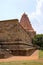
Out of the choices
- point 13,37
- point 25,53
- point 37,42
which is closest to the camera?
point 25,53

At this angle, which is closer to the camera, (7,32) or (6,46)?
(6,46)

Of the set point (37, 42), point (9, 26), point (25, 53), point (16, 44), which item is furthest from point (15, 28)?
point (37, 42)

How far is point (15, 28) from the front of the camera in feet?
56.0

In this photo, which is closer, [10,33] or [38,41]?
[10,33]

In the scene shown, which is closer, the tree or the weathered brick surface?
the weathered brick surface

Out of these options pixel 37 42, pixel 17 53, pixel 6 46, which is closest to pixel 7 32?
pixel 6 46

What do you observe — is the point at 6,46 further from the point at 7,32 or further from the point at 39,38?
the point at 39,38

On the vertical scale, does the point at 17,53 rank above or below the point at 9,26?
below

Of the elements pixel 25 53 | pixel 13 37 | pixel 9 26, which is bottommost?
pixel 25 53

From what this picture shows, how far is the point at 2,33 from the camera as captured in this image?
17.1 metres

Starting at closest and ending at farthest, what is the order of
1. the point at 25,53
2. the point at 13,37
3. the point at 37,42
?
the point at 25,53, the point at 13,37, the point at 37,42

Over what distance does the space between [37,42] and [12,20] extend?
13.6 metres

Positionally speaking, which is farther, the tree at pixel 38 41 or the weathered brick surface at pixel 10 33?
the tree at pixel 38 41

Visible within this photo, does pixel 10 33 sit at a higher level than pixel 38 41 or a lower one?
higher
